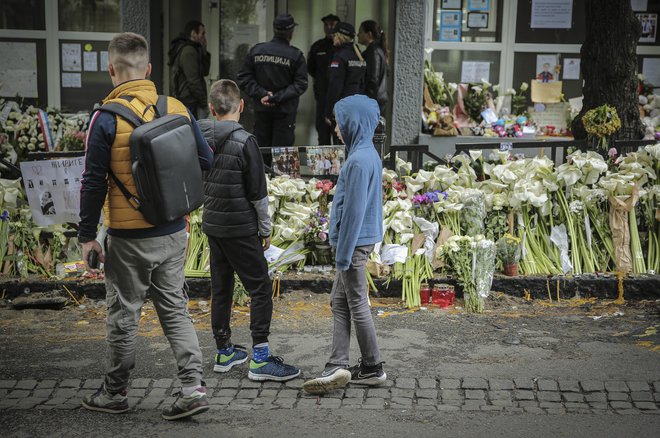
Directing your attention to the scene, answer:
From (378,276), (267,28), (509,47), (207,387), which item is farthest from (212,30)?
(207,387)

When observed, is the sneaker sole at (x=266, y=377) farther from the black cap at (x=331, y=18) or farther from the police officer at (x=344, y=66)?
the black cap at (x=331, y=18)

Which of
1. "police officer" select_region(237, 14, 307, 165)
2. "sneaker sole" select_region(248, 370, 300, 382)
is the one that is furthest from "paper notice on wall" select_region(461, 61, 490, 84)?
"sneaker sole" select_region(248, 370, 300, 382)

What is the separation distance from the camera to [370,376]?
5.21 metres

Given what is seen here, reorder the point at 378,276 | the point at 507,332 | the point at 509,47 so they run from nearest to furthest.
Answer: the point at 507,332 < the point at 378,276 < the point at 509,47

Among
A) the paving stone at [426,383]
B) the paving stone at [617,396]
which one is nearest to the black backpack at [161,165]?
the paving stone at [426,383]

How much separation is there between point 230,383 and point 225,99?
67.9 inches

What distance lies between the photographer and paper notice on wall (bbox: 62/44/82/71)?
35.9 feet

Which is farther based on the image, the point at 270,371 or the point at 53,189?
the point at 53,189

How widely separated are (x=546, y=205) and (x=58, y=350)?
4018 mm

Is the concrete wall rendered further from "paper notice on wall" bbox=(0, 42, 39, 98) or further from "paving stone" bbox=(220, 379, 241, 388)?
"paving stone" bbox=(220, 379, 241, 388)

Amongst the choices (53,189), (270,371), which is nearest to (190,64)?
(53,189)

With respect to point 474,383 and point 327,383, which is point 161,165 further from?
point 474,383

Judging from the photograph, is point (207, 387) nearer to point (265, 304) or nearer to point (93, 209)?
point (265, 304)

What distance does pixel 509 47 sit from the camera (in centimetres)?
1116
